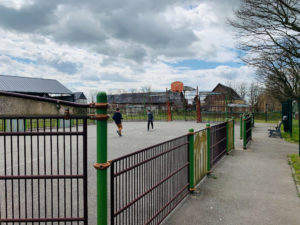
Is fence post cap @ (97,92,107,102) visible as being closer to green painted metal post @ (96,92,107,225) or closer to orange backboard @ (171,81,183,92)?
green painted metal post @ (96,92,107,225)

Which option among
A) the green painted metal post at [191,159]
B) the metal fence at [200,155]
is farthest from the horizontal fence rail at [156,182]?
the metal fence at [200,155]

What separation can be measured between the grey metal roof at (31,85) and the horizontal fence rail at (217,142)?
2748 centimetres

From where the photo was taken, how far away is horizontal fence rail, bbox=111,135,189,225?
295 centimetres

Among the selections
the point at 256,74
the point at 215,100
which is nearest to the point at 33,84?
the point at 215,100

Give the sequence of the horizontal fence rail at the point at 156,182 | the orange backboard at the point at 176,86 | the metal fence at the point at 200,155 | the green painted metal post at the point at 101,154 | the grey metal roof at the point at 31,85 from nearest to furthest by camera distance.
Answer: the green painted metal post at the point at 101,154 < the horizontal fence rail at the point at 156,182 < the metal fence at the point at 200,155 < the orange backboard at the point at 176,86 < the grey metal roof at the point at 31,85

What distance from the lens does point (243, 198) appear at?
15.4 feet

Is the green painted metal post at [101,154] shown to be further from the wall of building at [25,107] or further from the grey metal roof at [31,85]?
the grey metal roof at [31,85]

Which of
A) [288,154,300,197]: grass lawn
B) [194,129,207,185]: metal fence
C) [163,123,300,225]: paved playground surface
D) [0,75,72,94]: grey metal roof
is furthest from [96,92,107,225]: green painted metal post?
[0,75,72,94]: grey metal roof

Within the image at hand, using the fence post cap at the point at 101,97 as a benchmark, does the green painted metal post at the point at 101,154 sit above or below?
below

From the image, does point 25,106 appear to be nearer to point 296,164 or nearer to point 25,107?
point 25,107

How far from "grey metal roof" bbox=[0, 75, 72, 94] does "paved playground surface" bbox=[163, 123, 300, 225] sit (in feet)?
95.3

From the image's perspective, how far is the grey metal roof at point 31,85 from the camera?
3097 cm

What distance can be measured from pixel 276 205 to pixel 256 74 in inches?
715

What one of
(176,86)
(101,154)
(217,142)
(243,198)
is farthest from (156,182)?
(176,86)
